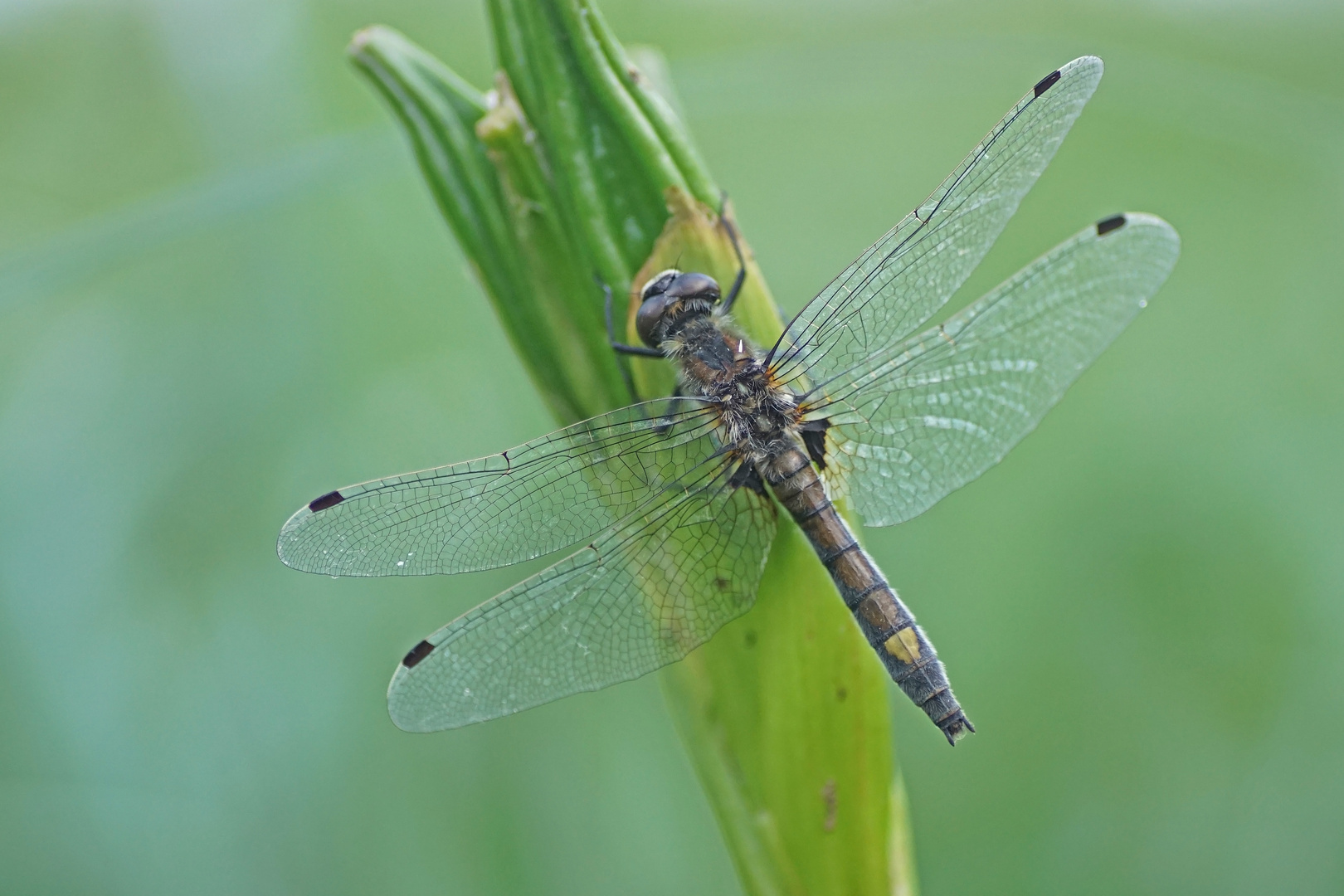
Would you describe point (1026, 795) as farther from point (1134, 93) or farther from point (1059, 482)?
point (1134, 93)

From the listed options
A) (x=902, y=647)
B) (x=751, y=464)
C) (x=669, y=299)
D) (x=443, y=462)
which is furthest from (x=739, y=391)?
(x=443, y=462)

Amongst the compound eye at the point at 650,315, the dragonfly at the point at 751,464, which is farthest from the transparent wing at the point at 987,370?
the compound eye at the point at 650,315

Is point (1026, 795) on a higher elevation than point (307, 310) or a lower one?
lower

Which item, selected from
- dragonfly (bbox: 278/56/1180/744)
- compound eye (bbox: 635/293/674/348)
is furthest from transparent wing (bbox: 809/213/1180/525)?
compound eye (bbox: 635/293/674/348)

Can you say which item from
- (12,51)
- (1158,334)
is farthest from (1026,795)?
(12,51)

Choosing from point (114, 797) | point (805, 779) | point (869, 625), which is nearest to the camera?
point (805, 779)

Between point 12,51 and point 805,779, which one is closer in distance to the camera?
point 805,779

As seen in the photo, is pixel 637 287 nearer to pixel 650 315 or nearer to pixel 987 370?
pixel 650 315
